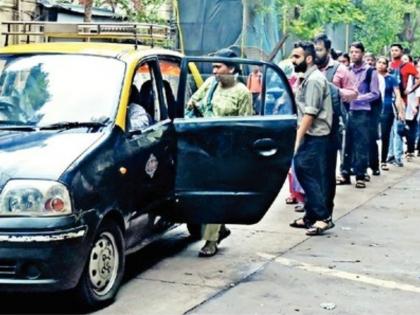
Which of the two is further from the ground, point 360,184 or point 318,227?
point 318,227

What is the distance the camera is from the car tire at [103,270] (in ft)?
18.5

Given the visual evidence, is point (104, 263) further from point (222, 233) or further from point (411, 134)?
point (411, 134)

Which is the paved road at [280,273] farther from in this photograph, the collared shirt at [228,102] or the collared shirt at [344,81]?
the collared shirt at [344,81]

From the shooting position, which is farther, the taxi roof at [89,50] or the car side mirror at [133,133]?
the taxi roof at [89,50]

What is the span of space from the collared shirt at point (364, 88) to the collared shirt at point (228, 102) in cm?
449

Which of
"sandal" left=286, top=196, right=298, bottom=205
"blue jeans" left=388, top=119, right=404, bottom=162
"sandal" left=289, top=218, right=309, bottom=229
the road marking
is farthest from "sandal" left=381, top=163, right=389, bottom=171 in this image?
the road marking

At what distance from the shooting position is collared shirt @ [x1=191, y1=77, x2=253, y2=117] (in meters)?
7.31

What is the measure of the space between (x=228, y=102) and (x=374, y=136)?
5801mm

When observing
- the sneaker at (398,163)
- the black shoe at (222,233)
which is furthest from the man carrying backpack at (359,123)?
the black shoe at (222,233)

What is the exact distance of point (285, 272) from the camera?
22.6ft

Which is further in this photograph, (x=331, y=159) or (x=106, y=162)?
(x=331, y=159)

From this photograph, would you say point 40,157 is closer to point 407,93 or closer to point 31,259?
point 31,259

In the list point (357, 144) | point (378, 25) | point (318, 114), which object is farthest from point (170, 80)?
point (378, 25)

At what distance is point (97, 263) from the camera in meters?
5.77
